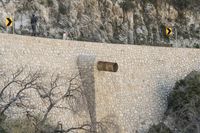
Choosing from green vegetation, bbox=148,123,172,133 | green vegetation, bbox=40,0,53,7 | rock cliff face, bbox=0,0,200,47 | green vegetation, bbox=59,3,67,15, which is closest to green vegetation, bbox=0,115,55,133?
green vegetation, bbox=148,123,172,133

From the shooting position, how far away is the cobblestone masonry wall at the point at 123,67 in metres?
23.8

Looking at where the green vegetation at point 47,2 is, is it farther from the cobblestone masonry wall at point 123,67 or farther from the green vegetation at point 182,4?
the green vegetation at point 182,4

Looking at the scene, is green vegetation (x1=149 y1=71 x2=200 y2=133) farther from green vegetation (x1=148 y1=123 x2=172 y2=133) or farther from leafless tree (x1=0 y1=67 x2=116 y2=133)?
leafless tree (x1=0 y1=67 x2=116 y2=133)

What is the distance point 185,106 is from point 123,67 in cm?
374

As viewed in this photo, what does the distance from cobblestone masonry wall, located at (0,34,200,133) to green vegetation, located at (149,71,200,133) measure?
66 centimetres

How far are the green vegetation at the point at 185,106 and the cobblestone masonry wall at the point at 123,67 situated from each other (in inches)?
25.8

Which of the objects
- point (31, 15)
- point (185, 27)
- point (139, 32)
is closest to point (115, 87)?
point (31, 15)

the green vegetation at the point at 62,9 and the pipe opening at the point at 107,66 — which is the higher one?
the green vegetation at the point at 62,9

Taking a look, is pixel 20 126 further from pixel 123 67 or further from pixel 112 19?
pixel 112 19

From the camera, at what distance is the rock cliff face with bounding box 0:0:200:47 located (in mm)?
32562

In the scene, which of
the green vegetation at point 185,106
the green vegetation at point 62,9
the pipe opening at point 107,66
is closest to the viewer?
the pipe opening at point 107,66

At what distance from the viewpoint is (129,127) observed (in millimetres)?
26484

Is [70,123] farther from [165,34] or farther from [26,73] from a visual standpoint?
Answer: [165,34]

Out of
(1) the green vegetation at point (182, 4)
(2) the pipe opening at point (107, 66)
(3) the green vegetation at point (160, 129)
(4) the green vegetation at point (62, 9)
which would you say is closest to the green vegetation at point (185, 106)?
(3) the green vegetation at point (160, 129)
